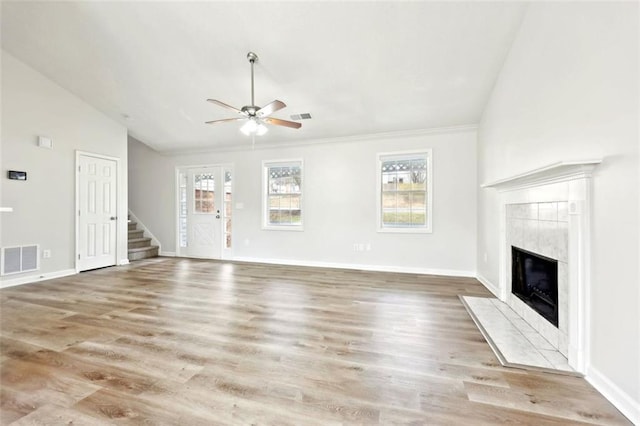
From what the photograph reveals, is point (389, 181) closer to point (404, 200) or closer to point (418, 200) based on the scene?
point (404, 200)

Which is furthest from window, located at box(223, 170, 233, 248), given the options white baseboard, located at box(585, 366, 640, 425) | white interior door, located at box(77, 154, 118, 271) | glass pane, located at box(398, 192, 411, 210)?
white baseboard, located at box(585, 366, 640, 425)

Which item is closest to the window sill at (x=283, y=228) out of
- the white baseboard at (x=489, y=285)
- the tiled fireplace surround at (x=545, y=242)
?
the white baseboard at (x=489, y=285)

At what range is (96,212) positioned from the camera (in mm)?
A: 5277

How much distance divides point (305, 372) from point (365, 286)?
7.74ft

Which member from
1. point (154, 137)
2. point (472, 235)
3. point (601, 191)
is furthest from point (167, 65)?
point (472, 235)

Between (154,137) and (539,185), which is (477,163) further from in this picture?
(154,137)

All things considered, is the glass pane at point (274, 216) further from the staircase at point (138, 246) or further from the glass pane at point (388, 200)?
the staircase at point (138, 246)

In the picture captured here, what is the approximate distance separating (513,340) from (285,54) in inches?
154

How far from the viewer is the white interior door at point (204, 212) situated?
6539 millimetres

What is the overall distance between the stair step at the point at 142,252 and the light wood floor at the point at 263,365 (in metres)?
2.48

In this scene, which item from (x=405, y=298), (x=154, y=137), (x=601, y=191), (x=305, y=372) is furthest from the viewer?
(x=154, y=137)

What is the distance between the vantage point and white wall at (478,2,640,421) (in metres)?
1.57

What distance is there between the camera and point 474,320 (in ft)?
9.46

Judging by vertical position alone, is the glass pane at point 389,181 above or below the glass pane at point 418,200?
above
